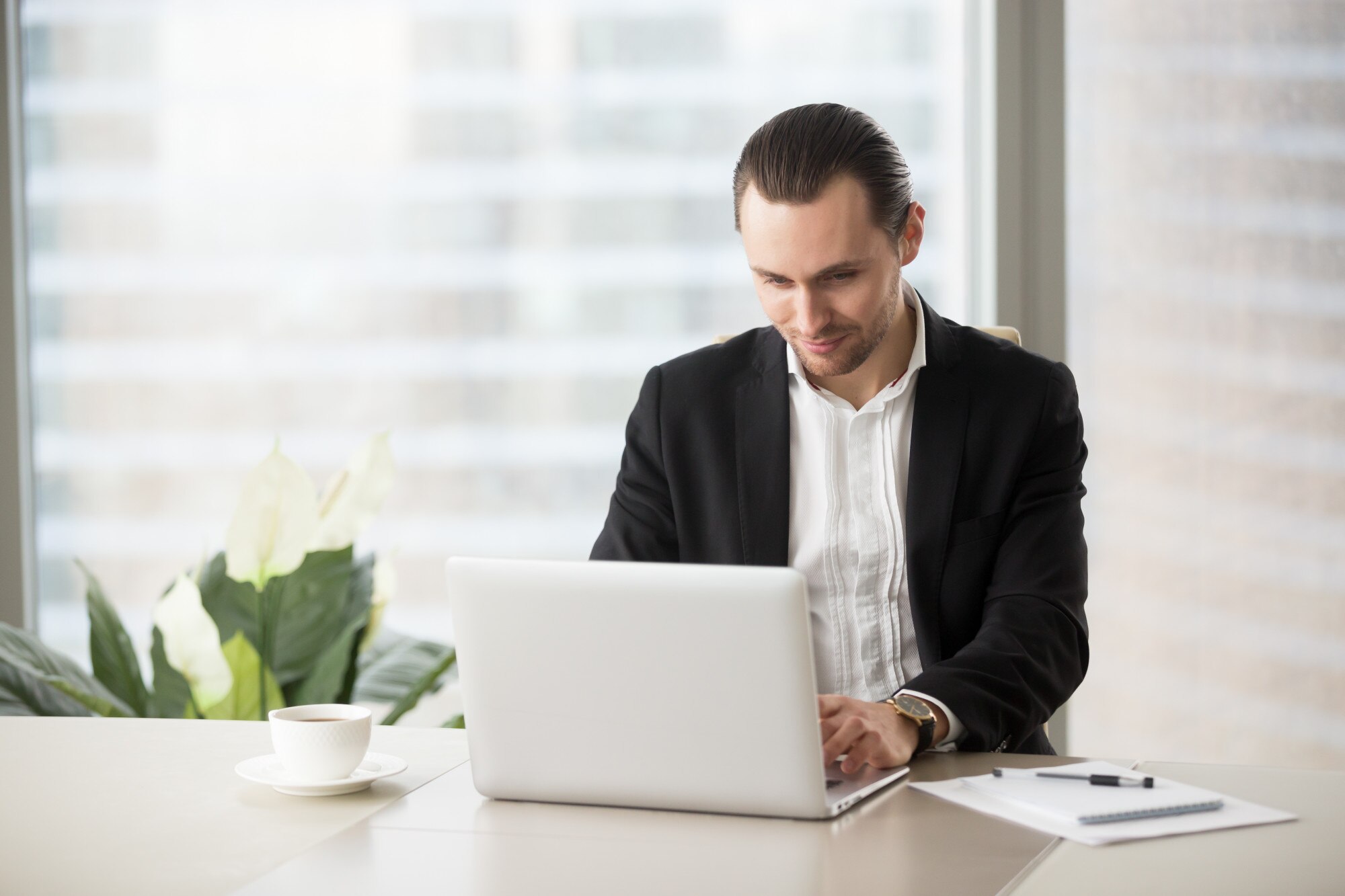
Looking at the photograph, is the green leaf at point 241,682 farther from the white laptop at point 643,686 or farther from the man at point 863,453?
the white laptop at point 643,686

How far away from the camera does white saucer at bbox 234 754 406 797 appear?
4.00 ft

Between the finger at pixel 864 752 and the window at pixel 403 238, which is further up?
the window at pixel 403 238

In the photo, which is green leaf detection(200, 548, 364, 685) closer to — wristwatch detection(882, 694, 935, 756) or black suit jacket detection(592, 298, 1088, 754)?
black suit jacket detection(592, 298, 1088, 754)

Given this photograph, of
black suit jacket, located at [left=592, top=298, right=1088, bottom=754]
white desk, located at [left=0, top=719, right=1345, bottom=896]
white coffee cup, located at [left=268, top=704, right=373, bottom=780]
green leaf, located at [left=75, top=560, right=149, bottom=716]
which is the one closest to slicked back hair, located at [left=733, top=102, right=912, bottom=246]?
black suit jacket, located at [left=592, top=298, right=1088, bottom=754]

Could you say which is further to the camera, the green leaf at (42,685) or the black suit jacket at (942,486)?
the green leaf at (42,685)

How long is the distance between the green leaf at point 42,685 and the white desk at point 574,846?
0.97 metres

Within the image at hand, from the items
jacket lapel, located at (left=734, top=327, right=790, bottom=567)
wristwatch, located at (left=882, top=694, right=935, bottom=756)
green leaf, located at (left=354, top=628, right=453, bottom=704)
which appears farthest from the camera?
green leaf, located at (left=354, top=628, right=453, bottom=704)

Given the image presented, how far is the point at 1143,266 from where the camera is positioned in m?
2.71

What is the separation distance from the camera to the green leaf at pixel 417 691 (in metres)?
2.36

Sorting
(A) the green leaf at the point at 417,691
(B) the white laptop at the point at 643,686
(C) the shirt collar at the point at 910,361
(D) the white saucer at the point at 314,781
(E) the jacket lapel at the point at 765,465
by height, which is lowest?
(A) the green leaf at the point at 417,691

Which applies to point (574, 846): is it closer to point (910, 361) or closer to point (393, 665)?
point (910, 361)

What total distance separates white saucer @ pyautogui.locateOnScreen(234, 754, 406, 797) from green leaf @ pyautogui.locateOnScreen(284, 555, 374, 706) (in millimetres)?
1052

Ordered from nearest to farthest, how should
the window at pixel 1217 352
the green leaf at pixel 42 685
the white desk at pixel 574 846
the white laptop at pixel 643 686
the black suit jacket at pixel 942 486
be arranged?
1. the white desk at pixel 574 846
2. the white laptop at pixel 643 686
3. the black suit jacket at pixel 942 486
4. the green leaf at pixel 42 685
5. the window at pixel 1217 352

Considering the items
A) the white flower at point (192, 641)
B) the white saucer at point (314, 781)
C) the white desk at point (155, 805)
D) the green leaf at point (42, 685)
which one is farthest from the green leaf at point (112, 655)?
the white saucer at point (314, 781)
